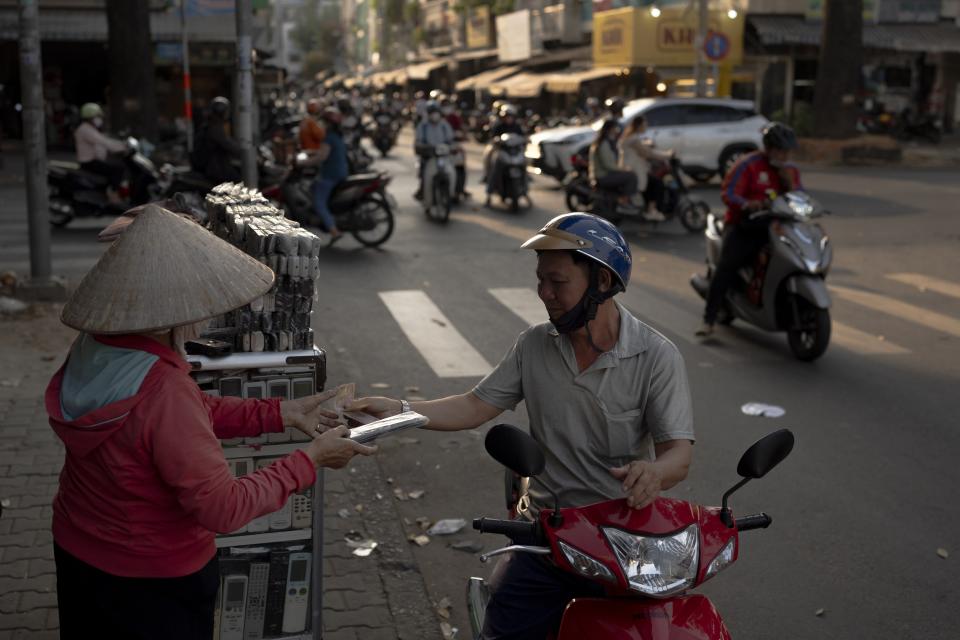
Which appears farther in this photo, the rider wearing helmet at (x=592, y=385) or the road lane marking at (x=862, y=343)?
the road lane marking at (x=862, y=343)

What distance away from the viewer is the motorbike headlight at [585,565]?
8.42ft

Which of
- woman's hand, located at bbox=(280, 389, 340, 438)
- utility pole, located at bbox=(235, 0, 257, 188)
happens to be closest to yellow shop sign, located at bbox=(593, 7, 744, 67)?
utility pole, located at bbox=(235, 0, 257, 188)

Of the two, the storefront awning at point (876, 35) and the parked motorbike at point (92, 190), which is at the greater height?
the storefront awning at point (876, 35)

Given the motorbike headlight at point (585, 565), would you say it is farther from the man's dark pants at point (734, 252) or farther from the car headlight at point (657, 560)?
the man's dark pants at point (734, 252)

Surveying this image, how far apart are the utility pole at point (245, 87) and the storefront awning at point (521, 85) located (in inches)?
1270

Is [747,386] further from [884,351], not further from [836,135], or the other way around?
[836,135]

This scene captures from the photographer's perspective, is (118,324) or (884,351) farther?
(884,351)

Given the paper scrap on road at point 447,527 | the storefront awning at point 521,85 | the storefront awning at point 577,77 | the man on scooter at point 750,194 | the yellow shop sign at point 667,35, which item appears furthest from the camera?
the storefront awning at point 521,85

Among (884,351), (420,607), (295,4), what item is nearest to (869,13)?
(884,351)

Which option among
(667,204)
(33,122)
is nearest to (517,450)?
(33,122)

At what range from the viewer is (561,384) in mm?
3225

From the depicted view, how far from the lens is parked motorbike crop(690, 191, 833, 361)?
8.43 m

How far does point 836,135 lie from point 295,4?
15739 centimetres

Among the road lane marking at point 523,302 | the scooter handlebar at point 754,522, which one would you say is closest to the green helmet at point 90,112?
the road lane marking at point 523,302
